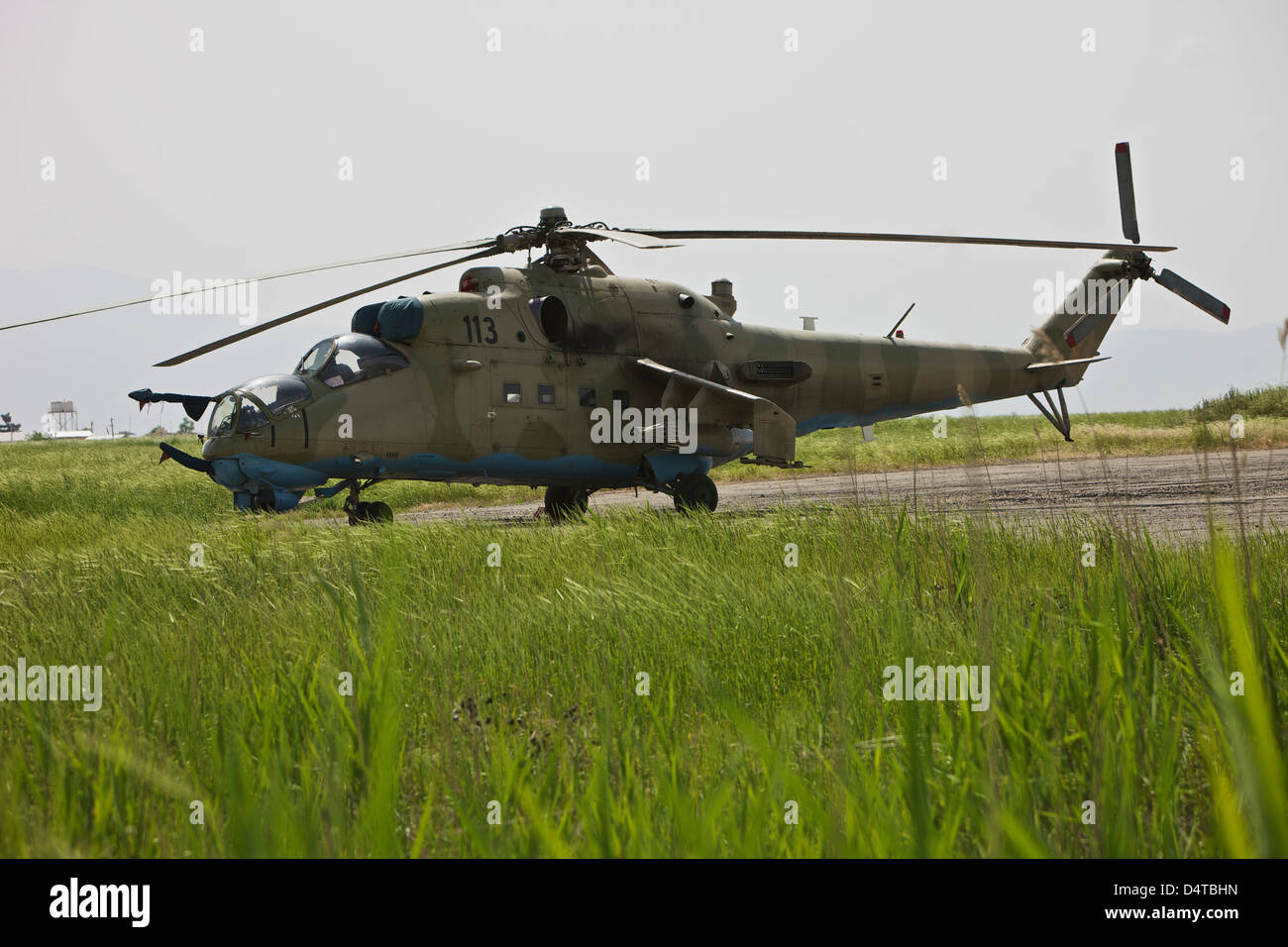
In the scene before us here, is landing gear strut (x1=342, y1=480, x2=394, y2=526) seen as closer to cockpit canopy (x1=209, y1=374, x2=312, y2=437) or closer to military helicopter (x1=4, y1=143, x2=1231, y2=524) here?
military helicopter (x1=4, y1=143, x2=1231, y2=524)

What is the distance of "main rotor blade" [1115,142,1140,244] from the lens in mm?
15315

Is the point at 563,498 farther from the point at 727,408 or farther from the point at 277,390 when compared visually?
the point at 277,390

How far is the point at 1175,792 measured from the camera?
221cm

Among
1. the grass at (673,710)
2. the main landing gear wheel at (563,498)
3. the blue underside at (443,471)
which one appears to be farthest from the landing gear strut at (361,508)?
the grass at (673,710)

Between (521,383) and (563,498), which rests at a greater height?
(521,383)

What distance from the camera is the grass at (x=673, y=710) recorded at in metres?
1.93

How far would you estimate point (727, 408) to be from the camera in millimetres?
13039

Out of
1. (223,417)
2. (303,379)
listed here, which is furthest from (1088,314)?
(223,417)

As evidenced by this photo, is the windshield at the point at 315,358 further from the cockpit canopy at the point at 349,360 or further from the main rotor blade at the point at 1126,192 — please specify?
the main rotor blade at the point at 1126,192

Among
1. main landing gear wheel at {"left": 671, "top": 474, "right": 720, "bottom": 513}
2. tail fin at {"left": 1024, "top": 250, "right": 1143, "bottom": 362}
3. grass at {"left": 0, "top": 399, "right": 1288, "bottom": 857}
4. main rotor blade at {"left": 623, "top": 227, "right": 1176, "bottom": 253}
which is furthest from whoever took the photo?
tail fin at {"left": 1024, "top": 250, "right": 1143, "bottom": 362}

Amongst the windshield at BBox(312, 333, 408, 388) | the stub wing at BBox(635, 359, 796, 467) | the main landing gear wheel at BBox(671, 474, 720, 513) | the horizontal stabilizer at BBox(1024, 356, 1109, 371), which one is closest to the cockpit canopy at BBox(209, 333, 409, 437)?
the windshield at BBox(312, 333, 408, 388)

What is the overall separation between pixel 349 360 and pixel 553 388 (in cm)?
259

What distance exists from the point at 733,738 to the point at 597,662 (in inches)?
41.3

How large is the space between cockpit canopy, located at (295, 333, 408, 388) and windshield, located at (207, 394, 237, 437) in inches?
33.5
